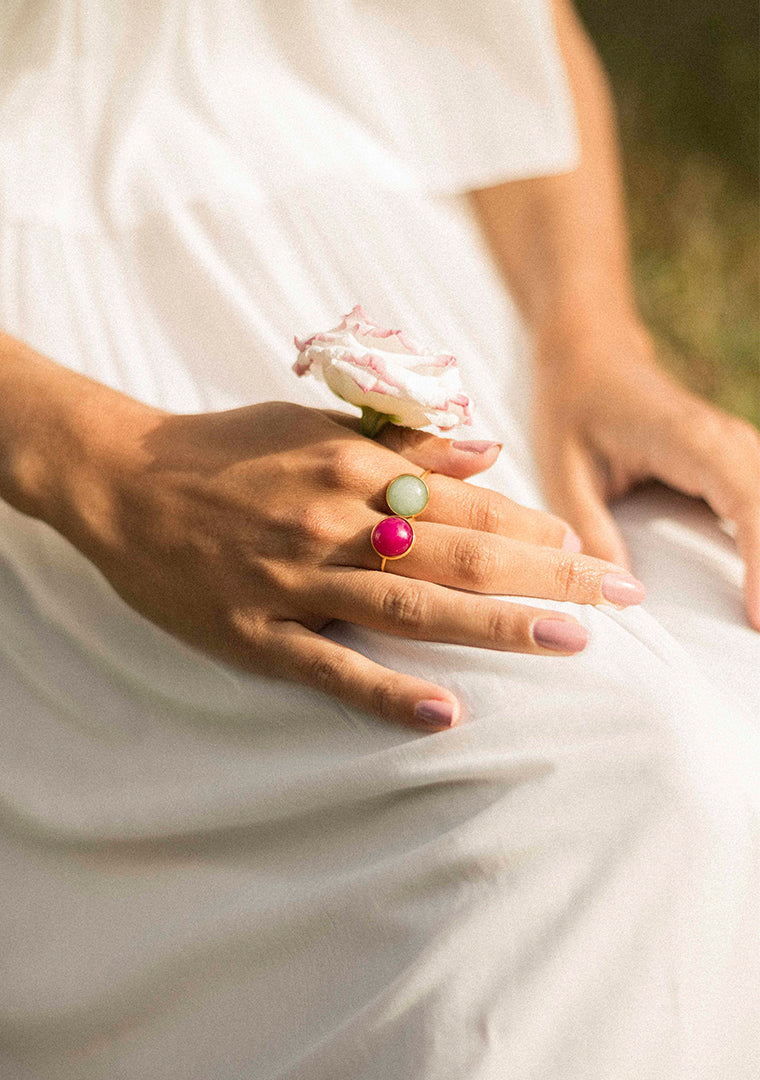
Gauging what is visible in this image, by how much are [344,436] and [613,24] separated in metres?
2.83

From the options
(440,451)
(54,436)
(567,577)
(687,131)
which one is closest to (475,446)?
(440,451)

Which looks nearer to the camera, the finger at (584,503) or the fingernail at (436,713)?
the fingernail at (436,713)

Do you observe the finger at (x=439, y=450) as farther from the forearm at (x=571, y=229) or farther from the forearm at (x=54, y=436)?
the forearm at (x=571, y=229)

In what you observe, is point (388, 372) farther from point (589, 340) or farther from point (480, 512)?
point (589, 340)

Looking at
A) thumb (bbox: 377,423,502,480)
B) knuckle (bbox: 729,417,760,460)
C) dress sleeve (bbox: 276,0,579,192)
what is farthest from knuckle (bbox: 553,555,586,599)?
dress sleeve (bbox: 276,0,579,192)

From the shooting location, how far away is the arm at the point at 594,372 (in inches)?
36.7

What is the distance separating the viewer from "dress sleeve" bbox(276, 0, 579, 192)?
1157 mm

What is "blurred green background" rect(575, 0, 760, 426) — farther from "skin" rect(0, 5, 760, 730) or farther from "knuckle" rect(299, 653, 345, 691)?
"knuckle" rect(299, 653, 345, 691)

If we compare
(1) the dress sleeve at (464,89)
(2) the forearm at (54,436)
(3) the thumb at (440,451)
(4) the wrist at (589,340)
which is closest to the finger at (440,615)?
(3) the thumb at (440,451)

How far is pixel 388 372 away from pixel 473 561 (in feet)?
0.49

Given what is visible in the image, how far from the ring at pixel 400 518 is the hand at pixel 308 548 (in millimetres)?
11

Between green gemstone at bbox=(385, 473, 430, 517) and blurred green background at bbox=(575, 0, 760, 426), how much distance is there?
85.6 inches

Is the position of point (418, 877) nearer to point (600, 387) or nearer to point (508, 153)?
point (600, 387)

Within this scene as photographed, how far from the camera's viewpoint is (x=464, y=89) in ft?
3.91
